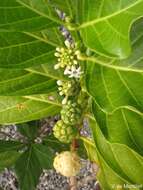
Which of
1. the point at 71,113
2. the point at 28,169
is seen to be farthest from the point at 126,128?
the point at 28,169

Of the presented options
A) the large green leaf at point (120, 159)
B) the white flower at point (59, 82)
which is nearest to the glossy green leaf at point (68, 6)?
the white flower at point (59, 82)

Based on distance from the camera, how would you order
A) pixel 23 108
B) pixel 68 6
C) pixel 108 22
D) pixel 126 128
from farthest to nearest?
1. pixel 23 108
2. pixel 126 128
3. pixel 68 6
4. pixel 108 22

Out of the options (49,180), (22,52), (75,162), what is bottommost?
(75,162)

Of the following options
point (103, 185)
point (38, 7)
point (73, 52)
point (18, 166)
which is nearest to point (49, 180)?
point (18, 166)

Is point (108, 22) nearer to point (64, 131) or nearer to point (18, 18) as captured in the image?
point (18, 18)

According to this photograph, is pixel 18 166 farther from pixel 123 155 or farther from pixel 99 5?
pixel 99 5

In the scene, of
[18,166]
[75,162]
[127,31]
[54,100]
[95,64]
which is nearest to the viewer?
A: [127,31]
